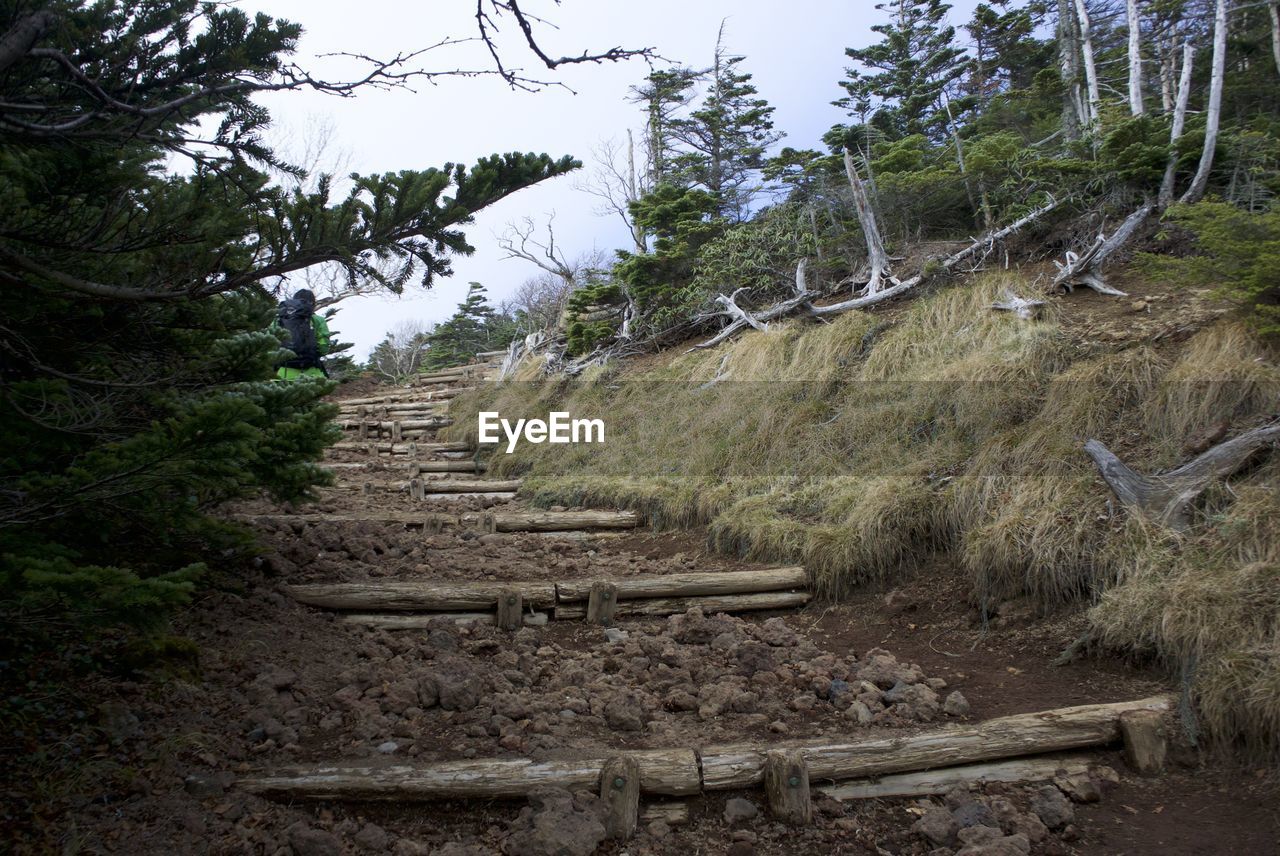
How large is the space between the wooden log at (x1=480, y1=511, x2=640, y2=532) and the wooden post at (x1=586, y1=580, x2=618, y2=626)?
208 cm

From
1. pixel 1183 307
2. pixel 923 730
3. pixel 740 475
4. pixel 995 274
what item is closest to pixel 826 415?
pixel 740 475

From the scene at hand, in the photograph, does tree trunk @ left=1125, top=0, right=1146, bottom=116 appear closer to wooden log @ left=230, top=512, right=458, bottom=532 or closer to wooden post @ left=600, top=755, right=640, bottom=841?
wooden log @ left=230, top=512, right=458, bottom=532

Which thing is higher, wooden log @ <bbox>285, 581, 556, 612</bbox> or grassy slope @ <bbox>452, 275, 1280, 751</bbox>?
grassy slope @ <bbox>452, 275, 1280, 751</bbox>

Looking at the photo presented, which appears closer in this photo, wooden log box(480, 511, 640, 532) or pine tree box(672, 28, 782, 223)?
wooden log box(480, 511, 640, 532)

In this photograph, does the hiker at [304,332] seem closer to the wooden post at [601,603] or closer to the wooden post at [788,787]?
the wooden post at [601,603]

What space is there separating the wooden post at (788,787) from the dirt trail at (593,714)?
0.17 feet

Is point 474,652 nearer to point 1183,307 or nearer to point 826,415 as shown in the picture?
point 826,415

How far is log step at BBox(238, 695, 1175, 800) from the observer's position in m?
2.64

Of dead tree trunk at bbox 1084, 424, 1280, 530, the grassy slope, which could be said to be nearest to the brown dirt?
the grassy slope

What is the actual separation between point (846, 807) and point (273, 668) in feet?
Answer: 8.53

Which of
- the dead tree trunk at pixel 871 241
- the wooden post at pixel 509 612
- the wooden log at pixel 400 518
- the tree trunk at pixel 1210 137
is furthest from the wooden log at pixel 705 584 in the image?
the tree trunk at pixel 1210 137

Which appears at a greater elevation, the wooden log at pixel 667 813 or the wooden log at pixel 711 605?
the wooden log at pixel 711 605

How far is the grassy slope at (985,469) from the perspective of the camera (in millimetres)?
3084

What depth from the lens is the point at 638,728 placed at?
316 cm
